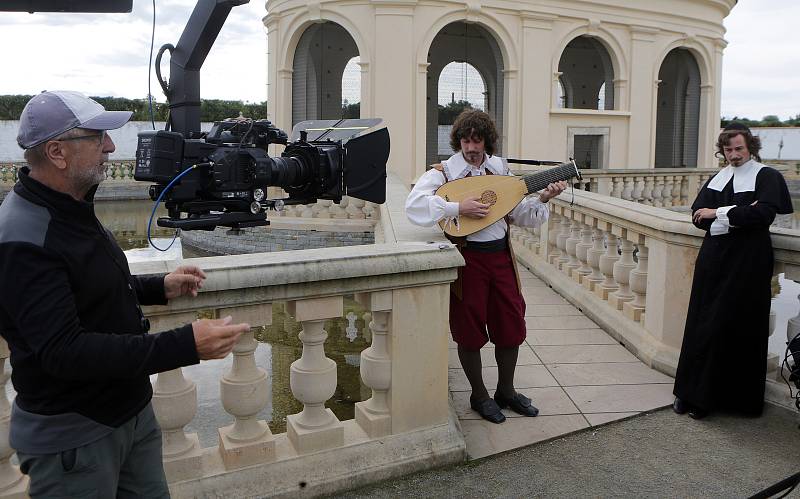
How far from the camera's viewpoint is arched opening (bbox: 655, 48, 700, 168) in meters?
19.9

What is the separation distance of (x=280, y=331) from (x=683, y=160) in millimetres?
16854

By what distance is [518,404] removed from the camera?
389cm

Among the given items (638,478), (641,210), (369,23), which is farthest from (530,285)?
(369,23)

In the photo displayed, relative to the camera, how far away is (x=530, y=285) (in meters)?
7.50

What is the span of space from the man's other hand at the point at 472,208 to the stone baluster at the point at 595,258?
2.87 m

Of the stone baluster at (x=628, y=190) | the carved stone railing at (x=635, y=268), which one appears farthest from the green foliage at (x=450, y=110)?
the carved stone railing at (x=635, y=268)

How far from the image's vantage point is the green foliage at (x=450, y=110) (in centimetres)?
2059

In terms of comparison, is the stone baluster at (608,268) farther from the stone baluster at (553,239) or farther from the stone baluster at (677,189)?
the stone baluster at (677,189)

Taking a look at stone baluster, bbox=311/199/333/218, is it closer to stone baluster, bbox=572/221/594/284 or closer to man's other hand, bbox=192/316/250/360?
stone baluster, bbox=572/221/594/284

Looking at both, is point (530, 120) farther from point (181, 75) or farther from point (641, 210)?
point (181, 75)

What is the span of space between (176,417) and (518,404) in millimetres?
1930

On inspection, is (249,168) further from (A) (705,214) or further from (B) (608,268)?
(B) (608,268)

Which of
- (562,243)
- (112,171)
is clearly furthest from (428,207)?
(112,171)

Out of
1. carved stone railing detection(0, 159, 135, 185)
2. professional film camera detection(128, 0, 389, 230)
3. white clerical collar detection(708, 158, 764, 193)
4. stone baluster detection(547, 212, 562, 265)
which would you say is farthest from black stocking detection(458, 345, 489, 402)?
carved stone railing detection(0, 159, 135, 185)
